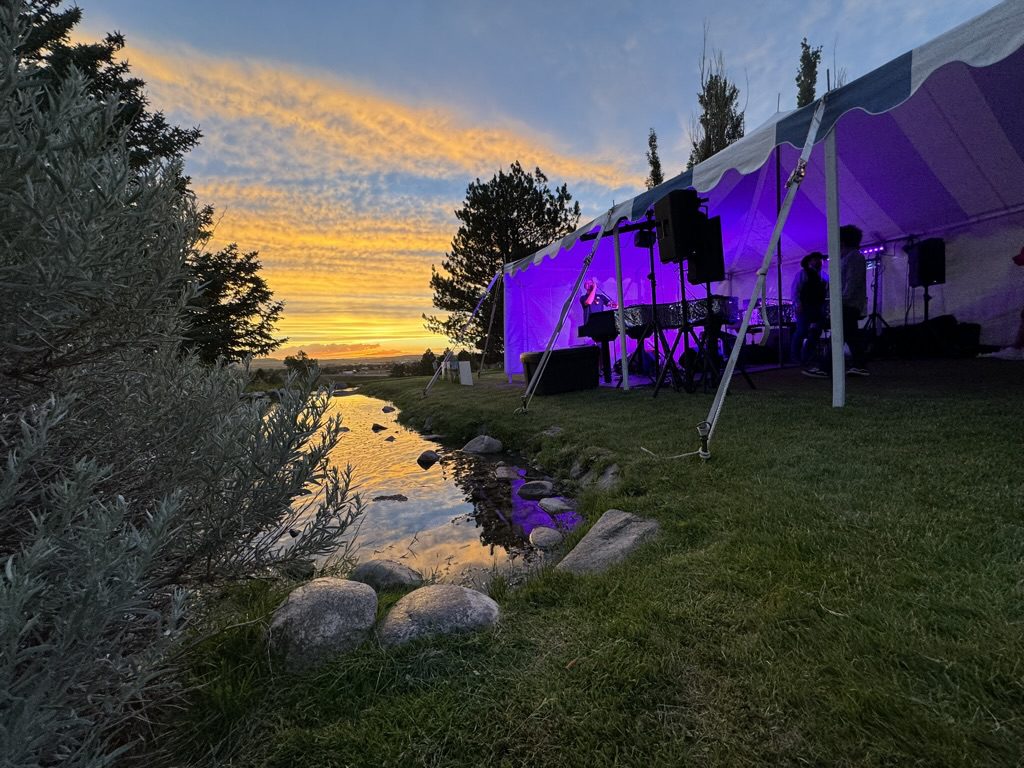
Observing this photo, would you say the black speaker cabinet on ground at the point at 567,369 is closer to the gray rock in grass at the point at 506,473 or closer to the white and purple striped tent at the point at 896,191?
the white and purple striped tent at the point at 896,191

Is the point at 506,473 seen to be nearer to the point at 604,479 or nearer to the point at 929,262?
the point at 604,479

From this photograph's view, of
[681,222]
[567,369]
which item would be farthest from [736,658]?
[567,369]

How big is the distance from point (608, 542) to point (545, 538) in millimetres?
676

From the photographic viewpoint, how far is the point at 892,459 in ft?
8.39

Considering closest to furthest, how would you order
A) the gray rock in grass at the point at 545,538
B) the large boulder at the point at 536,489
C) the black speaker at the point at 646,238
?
the gray rock in grass at the point at 545,538
the large boulder at the point at 536,489
the black speaker at the point at 646,238

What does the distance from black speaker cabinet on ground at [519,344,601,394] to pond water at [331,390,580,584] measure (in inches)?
97.7

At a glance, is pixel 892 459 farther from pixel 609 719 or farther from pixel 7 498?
pixel 7 498

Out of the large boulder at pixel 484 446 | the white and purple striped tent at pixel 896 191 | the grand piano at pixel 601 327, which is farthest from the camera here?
the grand piano at pixel 601 327

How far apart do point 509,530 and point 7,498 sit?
2811 mm

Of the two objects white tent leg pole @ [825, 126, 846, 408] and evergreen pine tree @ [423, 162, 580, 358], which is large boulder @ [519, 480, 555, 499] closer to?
white tent leg pole @ [825, 126, 846, 408]

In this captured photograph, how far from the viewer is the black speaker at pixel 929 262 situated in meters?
8.01

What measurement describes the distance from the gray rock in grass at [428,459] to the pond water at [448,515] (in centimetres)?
8

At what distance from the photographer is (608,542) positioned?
235cm

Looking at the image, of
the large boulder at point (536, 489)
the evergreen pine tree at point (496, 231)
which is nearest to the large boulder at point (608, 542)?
the large boulder at point (536, 489)
